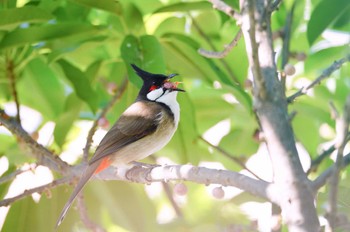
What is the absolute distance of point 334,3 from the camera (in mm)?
2727

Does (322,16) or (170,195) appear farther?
(170,195)

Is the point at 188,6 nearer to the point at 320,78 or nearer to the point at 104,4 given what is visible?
the point at 104,4

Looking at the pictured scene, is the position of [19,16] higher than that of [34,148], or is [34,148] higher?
[19,16]

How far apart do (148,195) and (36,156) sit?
1070mm

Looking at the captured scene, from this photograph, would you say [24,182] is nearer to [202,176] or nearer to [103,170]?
[103,170]

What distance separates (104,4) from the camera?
2.71 meters

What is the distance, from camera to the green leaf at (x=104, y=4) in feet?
8.80

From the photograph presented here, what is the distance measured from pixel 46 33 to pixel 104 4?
27 centimetres

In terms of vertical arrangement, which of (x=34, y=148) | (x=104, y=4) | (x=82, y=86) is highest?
(x=104, y=4)

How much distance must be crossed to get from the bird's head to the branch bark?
3.72ft

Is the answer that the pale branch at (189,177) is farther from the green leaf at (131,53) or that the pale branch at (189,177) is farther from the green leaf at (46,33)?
the green leaf at (46,33)

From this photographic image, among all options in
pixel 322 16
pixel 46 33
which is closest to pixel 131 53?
pixel 46 33

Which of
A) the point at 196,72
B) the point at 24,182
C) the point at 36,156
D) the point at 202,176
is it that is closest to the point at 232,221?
the point at 202,176

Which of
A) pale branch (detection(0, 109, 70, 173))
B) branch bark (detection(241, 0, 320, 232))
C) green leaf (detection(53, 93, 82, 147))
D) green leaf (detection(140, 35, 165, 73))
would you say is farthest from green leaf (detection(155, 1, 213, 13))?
branch bark (detection(241, 0, 320, 232))
